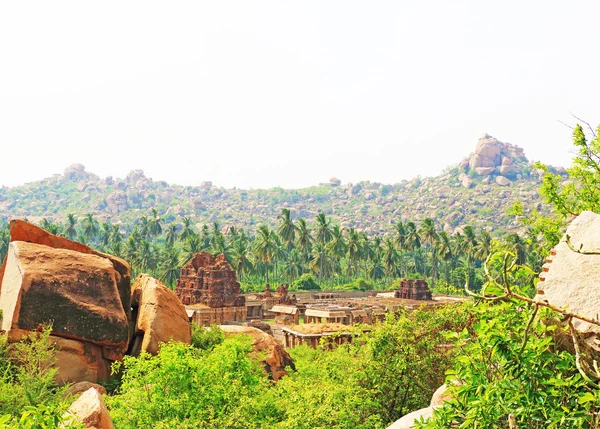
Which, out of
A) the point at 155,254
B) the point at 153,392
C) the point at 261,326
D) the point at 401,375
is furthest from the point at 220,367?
the point at 155,254

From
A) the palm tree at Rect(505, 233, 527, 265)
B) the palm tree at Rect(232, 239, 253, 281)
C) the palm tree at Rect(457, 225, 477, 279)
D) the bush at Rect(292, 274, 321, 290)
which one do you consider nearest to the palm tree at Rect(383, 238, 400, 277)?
the palm tree at Rect(457, 225, 477, 279)

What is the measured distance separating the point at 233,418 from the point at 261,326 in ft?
101

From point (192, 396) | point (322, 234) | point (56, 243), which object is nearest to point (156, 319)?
point (56, 243)

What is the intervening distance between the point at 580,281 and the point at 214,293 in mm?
49663

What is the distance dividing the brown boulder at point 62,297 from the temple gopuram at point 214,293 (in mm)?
31112

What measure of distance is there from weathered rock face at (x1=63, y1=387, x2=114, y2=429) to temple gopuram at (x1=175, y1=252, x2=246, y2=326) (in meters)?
42.2

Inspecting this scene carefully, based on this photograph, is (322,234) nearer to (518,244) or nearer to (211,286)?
(518,244)

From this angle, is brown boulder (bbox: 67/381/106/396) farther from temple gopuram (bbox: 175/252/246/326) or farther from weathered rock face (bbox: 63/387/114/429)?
temple gopuram (bbox: 175/252/246/326)

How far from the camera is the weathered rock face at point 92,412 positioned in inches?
369

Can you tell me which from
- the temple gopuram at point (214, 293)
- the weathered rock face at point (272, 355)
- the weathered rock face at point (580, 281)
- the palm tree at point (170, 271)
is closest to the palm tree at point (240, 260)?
the palm tree at point (170, 271)

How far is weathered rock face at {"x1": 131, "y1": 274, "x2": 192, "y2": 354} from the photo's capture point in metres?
20.8

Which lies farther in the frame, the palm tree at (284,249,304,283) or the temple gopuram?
the palm tree at (284,249,304,283)

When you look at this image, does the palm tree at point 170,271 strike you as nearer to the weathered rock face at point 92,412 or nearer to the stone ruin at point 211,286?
the stone ruin at point 211,286

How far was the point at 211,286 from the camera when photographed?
5466 cm
